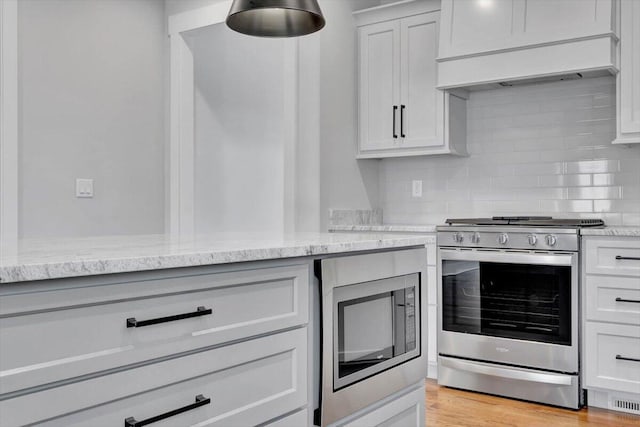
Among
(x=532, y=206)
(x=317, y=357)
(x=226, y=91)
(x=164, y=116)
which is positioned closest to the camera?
(x=317, y=357)

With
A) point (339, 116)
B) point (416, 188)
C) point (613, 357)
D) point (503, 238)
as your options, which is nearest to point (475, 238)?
point (503, 238)

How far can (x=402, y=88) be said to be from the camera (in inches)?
162

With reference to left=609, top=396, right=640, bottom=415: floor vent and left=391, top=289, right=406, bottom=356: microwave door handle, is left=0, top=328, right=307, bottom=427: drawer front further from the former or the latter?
left=609, top=396, right=640, bottom=415: floor vent

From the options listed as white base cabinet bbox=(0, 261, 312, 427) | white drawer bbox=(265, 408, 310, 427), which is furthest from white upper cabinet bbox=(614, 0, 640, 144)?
white drawer bbox=(265, 408, 310, 427)

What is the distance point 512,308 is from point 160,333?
8.27 feet

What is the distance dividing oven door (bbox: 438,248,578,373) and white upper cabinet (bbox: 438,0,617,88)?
107 centimetres

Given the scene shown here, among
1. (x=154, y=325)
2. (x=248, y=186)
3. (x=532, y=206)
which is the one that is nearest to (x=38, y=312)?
(x=154, y=325)

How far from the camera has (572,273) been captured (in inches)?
124

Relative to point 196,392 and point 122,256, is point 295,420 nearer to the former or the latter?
point 196,392

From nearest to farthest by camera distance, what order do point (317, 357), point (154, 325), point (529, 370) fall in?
1. point (154, 325)
2. point (317, 357)
3. point (529, 370)

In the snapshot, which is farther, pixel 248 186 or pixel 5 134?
pixel 248 186

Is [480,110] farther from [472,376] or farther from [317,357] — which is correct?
[317,357]

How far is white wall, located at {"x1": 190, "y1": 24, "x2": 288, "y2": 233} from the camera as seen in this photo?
476 centimetres

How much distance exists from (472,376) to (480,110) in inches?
70.2
